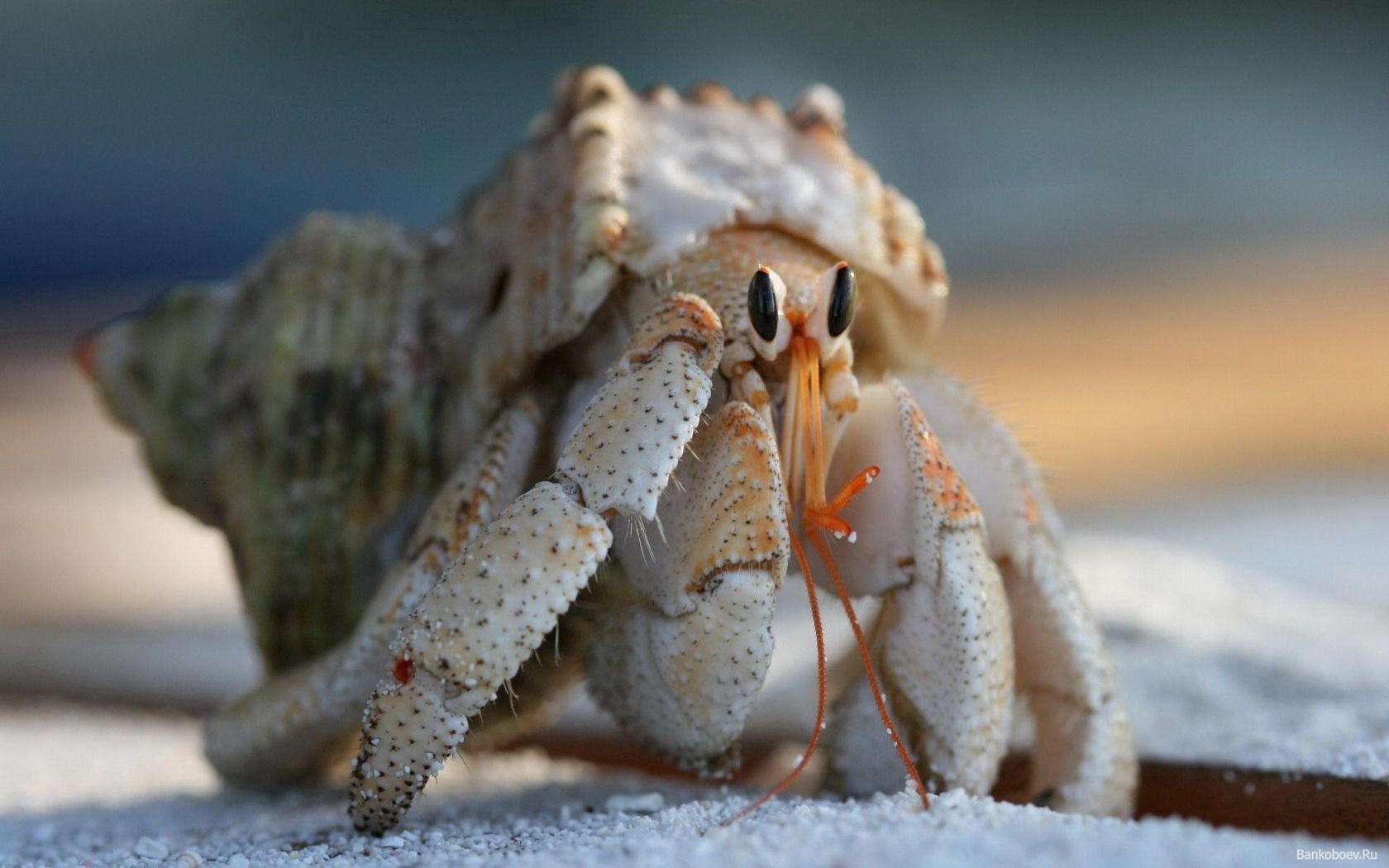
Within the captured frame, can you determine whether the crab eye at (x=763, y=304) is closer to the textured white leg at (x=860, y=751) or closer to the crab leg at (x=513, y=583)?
the crab leg at (x=513, y=583)

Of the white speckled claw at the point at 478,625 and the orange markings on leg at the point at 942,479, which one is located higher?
the orange markings on leg at the point at 942,479

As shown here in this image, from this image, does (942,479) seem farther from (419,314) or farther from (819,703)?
(419,314)

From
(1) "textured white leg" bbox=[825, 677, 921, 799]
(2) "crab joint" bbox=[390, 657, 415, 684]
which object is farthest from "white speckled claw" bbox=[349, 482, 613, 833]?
(1) "textured white leg" bbox=[825, 677, 921, 799]

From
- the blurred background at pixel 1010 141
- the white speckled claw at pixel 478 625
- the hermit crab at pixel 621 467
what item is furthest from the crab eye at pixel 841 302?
the blurred background at pixel 1010 141

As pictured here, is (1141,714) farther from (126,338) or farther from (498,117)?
(498,117)

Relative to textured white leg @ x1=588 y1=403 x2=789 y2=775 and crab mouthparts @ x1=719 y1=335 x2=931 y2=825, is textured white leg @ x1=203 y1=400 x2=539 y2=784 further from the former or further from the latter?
crab mouthparts @ x1=719 y1=335 x2=931 y2=825

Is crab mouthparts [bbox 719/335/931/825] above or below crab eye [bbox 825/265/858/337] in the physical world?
below

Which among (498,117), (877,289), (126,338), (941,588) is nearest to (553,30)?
(498,117)
